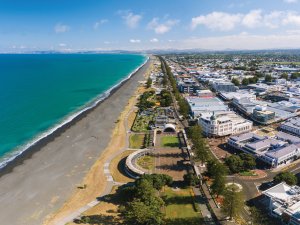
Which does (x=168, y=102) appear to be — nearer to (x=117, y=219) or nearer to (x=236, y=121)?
(x=236, y=121)

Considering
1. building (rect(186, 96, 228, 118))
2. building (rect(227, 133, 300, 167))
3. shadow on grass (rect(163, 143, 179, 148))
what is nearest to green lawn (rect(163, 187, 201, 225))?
shadow on grass (rect(163, 143, 179, 148))

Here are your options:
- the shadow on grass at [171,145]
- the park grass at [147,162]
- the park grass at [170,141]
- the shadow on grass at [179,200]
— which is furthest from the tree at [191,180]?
the park grass at [170,141]

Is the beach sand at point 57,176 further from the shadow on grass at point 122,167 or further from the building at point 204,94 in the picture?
the building at point 204,94

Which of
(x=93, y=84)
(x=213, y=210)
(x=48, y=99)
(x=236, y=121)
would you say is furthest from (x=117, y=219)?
(x=93, y=84)

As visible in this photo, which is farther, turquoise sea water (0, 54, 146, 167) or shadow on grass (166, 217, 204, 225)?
turquoise sea water (0, 54, 146, 167)

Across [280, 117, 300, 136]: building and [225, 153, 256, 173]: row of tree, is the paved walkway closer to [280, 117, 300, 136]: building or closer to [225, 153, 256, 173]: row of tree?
[225, 153, 256, 173]: row of tree

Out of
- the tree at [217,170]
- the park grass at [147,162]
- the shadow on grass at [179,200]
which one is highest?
the tree at [217,170]

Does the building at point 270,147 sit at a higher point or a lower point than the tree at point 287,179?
higher
